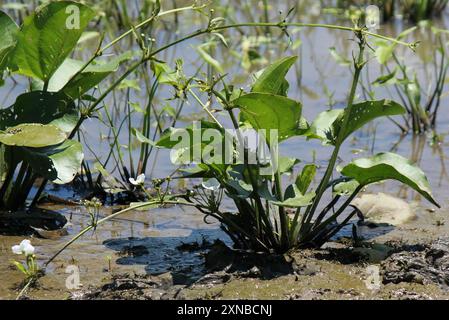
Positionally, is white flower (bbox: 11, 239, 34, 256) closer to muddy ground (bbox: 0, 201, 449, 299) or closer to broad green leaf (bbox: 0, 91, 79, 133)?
muddy ground (bbox: 0, 201, 449, 299)

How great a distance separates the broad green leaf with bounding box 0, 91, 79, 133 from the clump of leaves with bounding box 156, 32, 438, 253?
498 mm

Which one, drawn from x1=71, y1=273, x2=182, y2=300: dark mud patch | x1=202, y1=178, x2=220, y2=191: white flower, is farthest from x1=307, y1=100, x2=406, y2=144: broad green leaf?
x1=71, y1=273, x2=182, y2=300: dark mud patch

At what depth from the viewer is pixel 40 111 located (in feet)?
10.2

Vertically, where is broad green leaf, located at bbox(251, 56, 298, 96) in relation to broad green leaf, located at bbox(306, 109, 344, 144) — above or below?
above

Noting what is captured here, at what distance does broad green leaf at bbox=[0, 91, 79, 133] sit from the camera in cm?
310

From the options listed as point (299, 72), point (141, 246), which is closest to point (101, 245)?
point (141, 246)

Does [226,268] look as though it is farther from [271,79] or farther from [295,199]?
[271,79]

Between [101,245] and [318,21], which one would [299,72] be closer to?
[318,21]

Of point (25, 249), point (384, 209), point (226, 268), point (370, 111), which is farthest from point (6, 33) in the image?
point (384, 209)

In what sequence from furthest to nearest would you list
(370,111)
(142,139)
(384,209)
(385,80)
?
(385,80) → (384,209) → (370,111) → (142,139)

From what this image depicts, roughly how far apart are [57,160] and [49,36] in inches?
16.2

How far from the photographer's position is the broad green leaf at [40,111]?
122 inches

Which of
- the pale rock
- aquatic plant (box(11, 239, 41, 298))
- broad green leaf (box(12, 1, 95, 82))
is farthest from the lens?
the pale rock
